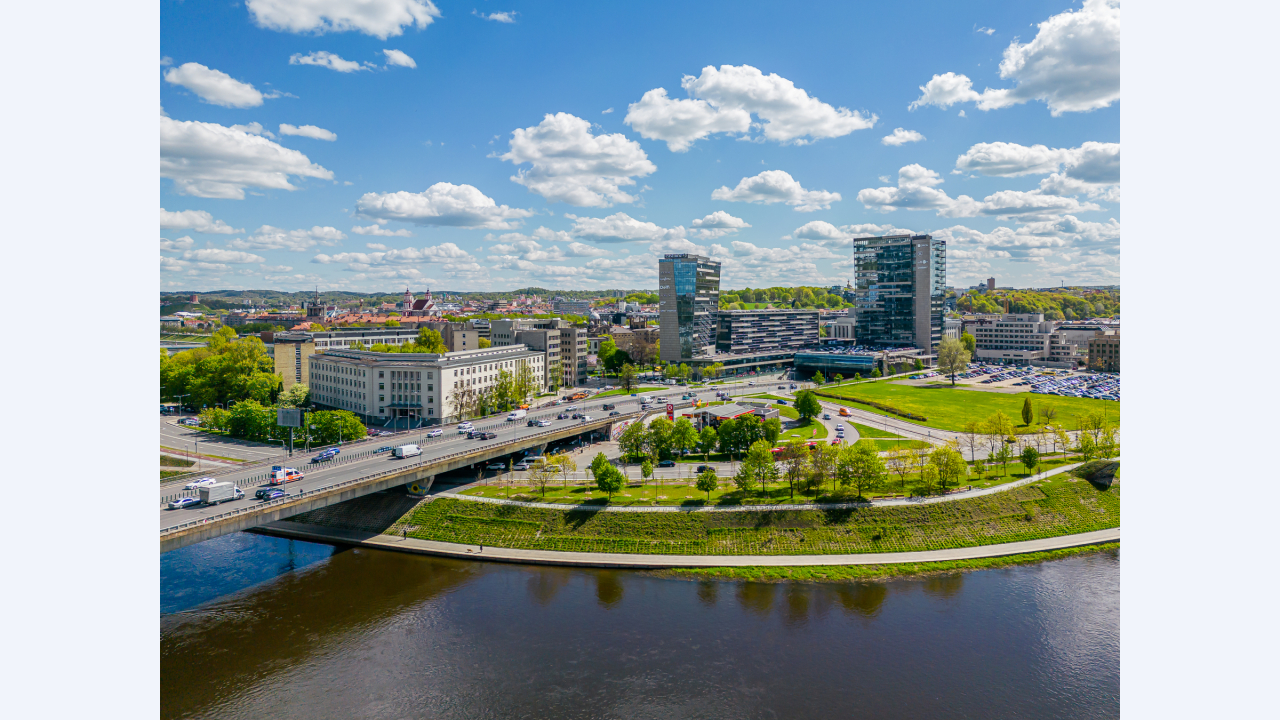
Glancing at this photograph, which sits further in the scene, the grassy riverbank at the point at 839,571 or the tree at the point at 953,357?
the tree at the point at 953,357

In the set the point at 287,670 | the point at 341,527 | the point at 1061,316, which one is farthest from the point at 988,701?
the point at 1061,316

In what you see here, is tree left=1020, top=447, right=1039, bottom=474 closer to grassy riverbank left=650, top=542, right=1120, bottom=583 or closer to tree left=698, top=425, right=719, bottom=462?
grassy riverbank left=650, top=542, right=1120, bottom=583

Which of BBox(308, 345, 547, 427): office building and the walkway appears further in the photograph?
BBox(308, 345, 547, 427): office building

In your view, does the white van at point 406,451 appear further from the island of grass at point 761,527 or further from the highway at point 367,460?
the island of grass at point 761,527

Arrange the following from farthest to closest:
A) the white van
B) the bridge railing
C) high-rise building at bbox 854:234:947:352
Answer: high-rise building at bbox 854:234:947:352, the white van, the bridge railing

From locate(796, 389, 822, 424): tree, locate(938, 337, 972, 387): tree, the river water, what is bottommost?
the river water

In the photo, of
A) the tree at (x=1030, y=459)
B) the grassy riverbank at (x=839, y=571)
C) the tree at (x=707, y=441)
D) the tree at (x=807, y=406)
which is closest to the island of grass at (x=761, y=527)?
the grassy riverbank at (x=839, y=571)

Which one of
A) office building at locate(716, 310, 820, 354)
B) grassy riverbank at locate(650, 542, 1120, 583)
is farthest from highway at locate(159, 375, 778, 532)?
office building at locate(716, 310, 820, 354)
